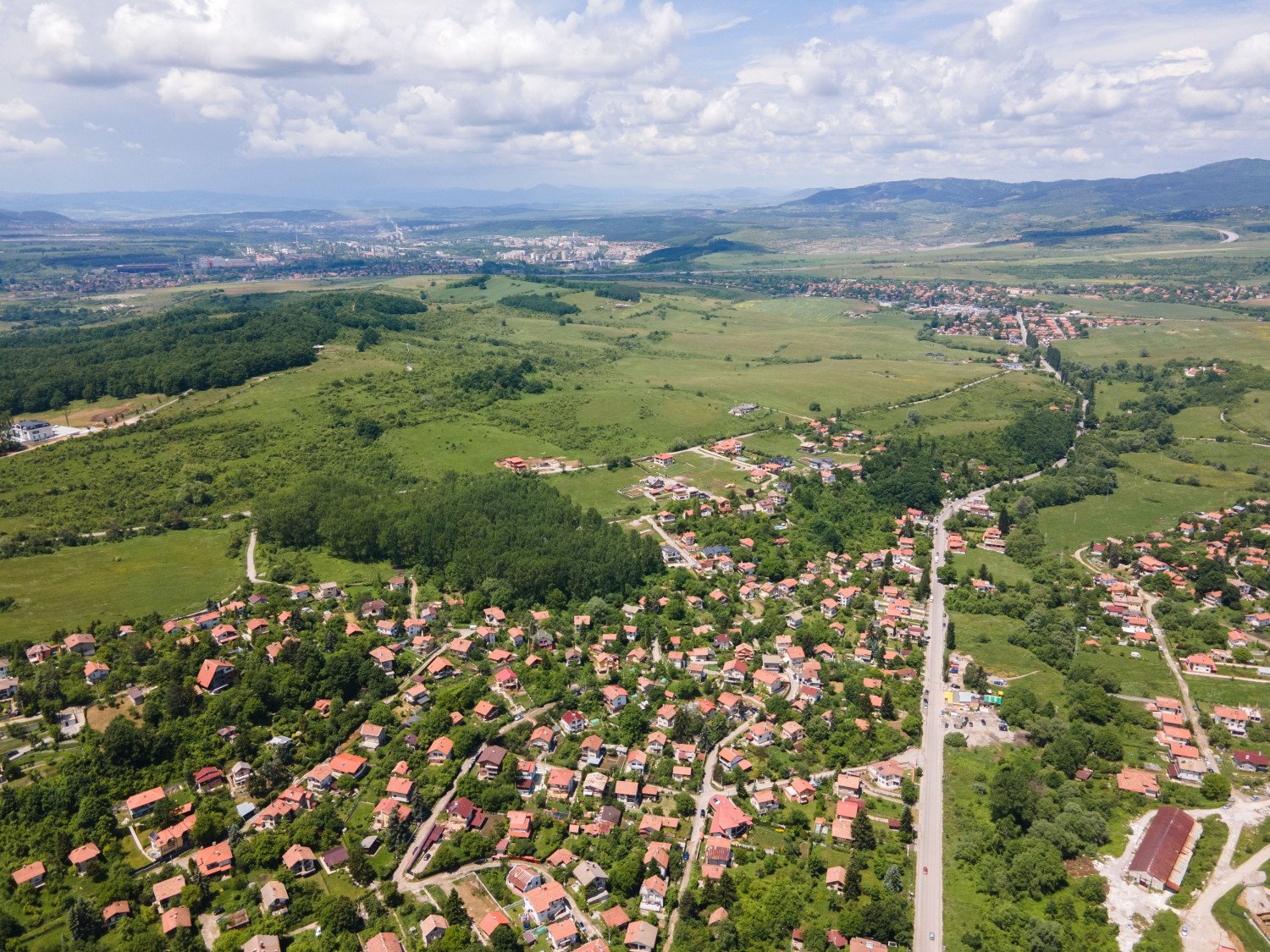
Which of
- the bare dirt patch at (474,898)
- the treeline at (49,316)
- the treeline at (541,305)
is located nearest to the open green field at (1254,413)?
the bare dirt patch at (474,898)

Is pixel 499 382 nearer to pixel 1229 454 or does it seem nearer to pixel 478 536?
pixel 478 536

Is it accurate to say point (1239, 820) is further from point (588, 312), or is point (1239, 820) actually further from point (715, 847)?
point (588, 312)

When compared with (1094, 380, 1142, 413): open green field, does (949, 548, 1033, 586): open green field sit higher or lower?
lower

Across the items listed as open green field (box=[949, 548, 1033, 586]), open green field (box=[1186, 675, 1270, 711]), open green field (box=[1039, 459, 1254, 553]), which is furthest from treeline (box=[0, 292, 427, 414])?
open green field (box=[1186, 675, 1270, 711])

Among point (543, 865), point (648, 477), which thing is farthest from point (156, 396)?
point (543, 865)

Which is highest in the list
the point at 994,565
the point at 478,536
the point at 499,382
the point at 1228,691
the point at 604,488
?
the point at 499,382

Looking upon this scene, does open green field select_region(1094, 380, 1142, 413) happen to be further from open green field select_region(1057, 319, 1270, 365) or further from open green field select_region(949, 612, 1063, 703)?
open green field select_region(949, 612, 1063, 703)

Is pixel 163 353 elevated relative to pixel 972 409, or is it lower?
elevated

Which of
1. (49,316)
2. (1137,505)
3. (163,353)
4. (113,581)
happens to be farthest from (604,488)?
(49,316)
